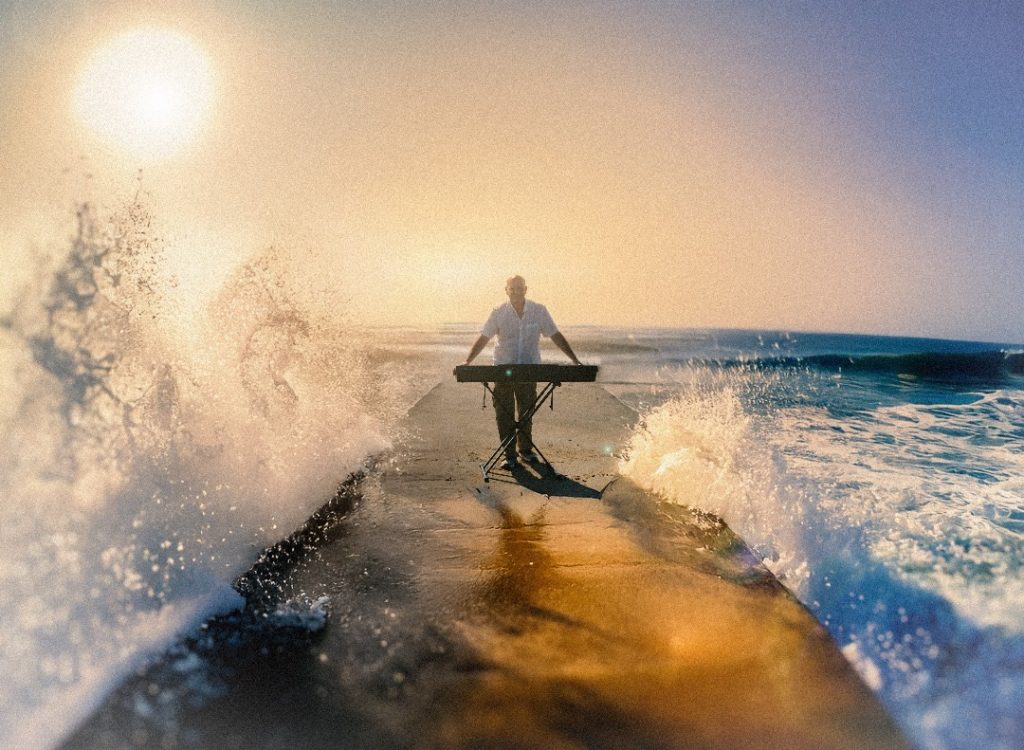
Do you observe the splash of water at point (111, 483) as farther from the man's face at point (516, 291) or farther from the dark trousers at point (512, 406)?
the man's face at point (516, 291)

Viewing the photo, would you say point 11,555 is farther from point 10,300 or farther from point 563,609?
point 563,609

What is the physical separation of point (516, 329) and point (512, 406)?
37.5 inches

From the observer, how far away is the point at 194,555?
3.22 m

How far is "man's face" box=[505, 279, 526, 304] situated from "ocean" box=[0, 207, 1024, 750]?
7.17 ft

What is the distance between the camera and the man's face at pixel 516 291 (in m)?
6.18

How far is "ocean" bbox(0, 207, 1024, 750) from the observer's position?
2391 millimetres

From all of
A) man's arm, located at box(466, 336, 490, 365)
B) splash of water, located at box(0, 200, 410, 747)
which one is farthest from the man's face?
splash of water, located at box(0, 200, 410, 747)

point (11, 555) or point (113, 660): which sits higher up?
point (11, 555)

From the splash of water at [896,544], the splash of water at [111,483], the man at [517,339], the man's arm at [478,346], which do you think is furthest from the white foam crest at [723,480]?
the splash of water at [111,483]

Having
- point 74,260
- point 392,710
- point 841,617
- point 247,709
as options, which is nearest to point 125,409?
point 74,260

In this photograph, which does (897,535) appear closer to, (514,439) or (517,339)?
(514,439)

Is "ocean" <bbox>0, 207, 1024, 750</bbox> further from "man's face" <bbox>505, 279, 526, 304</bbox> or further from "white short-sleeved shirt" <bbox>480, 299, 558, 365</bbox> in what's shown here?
"man's face" <bbox>505, 279, 526, 304</bbox>

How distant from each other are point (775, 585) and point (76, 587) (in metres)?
3.77

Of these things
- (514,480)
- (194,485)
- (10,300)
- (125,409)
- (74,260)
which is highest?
(74,260)
